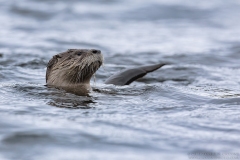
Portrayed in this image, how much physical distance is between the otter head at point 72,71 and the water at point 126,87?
251 mm

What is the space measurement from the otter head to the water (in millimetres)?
251

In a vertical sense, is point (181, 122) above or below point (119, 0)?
below

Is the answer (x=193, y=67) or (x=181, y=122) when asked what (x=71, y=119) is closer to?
(x=181, y=122)

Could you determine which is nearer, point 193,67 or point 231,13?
point 193,67

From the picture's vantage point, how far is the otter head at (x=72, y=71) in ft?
22.5

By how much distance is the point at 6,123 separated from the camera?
5.20 m

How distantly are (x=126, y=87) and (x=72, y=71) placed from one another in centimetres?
65

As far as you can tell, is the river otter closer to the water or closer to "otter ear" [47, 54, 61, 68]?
"otter ear" [47, 54, 61, 68]

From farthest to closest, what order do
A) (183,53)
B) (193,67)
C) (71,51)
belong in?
(183,53) < (193,67) < (71,51)

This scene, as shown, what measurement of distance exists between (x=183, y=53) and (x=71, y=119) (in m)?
5.92

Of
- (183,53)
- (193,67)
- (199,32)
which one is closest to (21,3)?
(199,32)

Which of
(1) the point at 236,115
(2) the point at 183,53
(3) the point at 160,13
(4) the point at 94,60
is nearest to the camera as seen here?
(1) the point at 236,115

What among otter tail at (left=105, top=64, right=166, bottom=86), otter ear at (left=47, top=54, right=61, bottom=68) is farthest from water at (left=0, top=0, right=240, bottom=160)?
otter ear at (left=47, top=54, right=61, bottom=68)

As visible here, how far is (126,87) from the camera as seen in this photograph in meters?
6.94
